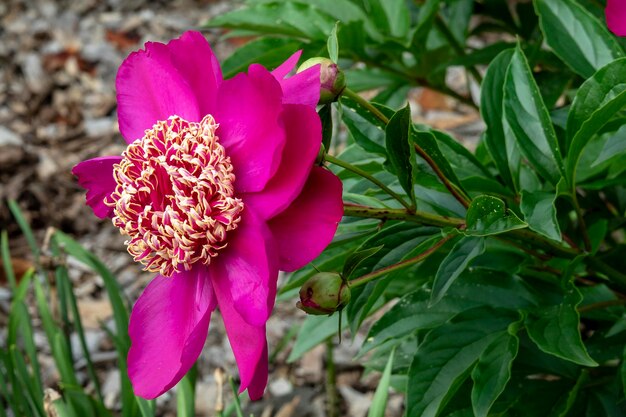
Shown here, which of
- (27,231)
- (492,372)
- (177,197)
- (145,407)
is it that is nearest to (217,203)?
(177,197)

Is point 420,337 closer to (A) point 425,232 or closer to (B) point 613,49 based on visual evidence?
(A) point 425,232

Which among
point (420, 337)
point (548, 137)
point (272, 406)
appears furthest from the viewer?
point (272, 406)

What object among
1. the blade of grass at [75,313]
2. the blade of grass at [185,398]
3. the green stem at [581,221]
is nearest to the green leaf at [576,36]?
the green stem at [581,221]

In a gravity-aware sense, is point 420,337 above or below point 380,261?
below

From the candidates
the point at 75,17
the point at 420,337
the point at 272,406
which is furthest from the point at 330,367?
the point at 75,17

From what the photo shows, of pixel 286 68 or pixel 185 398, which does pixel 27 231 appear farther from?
pixel 286 68

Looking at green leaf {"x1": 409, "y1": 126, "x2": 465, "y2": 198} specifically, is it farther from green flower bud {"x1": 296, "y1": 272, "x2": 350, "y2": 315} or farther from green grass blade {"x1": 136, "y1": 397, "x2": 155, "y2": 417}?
green grass blade {"x1": 136, "y1": 397, "x2": 155, "y2": 417}

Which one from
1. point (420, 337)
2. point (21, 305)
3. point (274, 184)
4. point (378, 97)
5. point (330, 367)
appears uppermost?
Result: point (274, 184)
